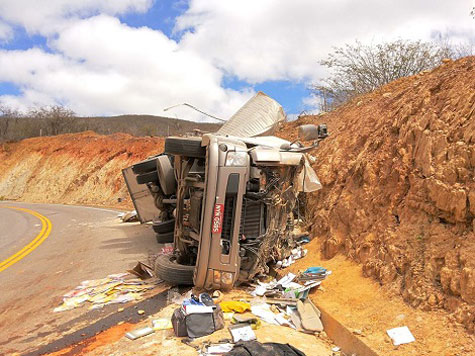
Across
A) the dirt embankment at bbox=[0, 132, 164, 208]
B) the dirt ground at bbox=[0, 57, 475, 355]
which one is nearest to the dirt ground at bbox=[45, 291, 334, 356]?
the dirt ground at bbox=[0, 57, 475, 355]

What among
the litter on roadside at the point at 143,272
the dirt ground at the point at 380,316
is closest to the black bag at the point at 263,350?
the dirt ground at the point at 380,316

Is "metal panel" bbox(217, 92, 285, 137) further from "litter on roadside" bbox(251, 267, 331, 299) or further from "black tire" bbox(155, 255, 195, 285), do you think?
"litter on roadside" bbox(251, 267, 331, 299)

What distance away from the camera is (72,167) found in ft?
116

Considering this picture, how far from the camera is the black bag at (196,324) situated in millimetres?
4578

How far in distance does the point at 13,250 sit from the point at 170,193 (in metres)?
6.29

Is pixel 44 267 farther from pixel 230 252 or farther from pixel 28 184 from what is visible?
pixel 28 184

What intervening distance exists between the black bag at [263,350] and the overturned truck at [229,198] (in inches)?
65.1

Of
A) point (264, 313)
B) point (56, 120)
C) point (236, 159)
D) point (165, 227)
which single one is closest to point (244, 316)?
point (264, 313)

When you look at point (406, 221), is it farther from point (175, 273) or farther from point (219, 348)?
point (175, 273)

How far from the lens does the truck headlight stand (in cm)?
570

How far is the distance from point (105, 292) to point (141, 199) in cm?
326

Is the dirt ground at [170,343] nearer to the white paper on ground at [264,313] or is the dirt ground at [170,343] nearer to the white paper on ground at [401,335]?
the white paper on ground at [264,313]

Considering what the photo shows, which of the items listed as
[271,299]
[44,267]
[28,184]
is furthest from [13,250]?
[28,184]

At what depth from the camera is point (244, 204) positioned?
590cm
